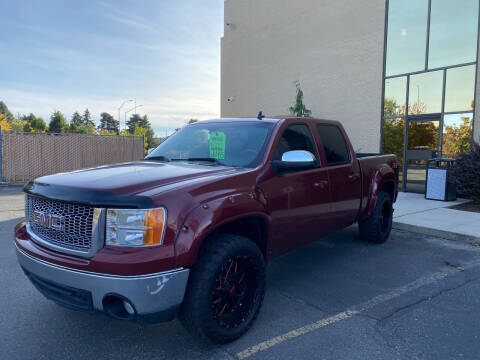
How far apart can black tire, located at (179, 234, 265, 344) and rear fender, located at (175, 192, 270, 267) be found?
15 centimetres

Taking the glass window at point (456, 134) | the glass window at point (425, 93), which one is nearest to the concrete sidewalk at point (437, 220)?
the glass window at point (456, 134)

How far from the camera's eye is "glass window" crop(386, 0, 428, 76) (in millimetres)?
11852

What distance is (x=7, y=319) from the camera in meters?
3.47

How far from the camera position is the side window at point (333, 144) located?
463 cm

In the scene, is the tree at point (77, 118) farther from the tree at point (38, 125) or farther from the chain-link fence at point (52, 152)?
the chain-link fence at point (52, 152)

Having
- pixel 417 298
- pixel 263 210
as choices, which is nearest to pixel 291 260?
pixel 417 298

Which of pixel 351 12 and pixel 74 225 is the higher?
pixel 351 12

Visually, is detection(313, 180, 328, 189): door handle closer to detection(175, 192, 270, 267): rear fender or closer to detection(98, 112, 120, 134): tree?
detection(175, 192, 270, 267): rear fender

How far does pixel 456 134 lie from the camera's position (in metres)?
11.0

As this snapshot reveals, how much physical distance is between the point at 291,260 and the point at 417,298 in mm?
1728

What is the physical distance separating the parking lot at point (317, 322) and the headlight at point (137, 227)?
1.00m

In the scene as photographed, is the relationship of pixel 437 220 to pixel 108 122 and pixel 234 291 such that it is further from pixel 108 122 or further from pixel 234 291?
pixel 108 122

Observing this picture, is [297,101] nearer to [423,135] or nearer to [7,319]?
[423,135]

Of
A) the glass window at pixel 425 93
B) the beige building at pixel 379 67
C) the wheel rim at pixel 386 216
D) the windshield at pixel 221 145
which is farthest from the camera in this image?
the glass window at pixel 425 93
